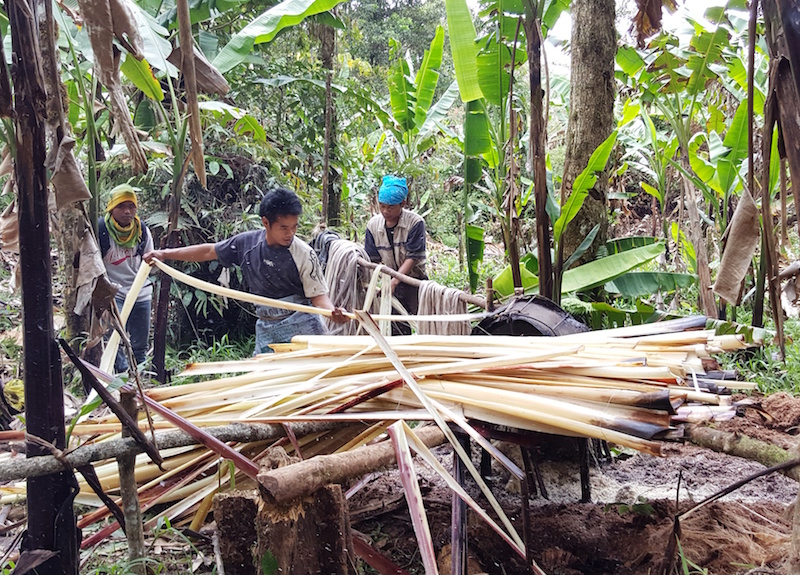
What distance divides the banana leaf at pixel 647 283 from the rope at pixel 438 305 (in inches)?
40.8

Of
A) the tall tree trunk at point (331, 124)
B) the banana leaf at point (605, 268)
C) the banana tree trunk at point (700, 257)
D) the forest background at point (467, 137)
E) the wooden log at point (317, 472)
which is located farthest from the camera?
the tall tree trunk at point (331, 124)

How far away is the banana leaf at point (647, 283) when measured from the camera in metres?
3.60

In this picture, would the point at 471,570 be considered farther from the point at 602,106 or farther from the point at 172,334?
the point at 172,334

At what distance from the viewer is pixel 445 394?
1.78m

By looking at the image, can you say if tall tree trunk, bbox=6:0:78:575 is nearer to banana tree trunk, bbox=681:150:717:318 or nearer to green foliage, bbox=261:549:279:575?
green foliage, bbox=261:549:279:575

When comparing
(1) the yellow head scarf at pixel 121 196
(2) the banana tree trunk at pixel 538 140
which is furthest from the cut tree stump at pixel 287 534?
(1) the yellow head scarf at pixel 121 196

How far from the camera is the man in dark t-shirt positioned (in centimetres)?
338

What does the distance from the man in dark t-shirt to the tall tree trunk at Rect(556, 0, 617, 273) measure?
1651mm

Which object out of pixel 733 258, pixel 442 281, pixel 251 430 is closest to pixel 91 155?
pixel 251 430

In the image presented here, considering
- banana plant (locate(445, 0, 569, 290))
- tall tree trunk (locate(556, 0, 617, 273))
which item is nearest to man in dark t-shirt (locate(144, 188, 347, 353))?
banana plant (locate(445, 0, 569, 290))

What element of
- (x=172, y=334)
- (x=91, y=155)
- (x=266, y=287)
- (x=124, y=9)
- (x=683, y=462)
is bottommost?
(x=683, y=462)

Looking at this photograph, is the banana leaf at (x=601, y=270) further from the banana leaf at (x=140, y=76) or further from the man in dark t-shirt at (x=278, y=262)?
the banana leaf at (x=140, y=76)

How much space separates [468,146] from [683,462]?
230cm

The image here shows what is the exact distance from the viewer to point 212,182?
554cm
